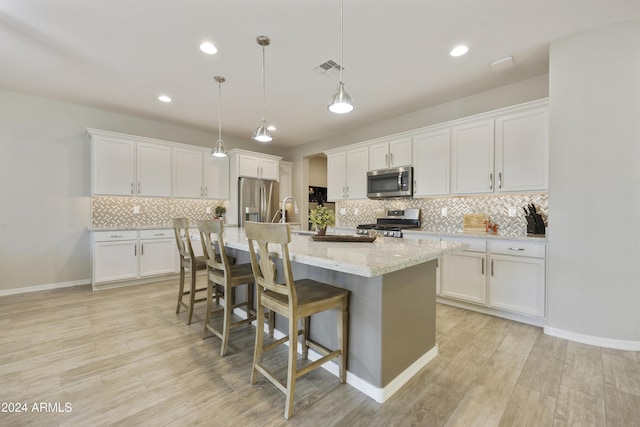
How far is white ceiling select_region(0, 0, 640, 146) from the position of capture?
2.15 metres

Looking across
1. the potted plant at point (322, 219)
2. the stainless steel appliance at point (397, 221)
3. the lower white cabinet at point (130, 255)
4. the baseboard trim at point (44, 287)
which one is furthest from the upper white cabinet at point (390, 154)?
the baseboard trim at point (44, 287)

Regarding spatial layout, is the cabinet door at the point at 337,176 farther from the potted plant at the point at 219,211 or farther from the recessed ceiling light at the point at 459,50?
the recessed ceiling light at the point at 459,50

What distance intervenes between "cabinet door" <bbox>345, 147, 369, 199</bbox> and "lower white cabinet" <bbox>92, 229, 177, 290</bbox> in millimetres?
3193

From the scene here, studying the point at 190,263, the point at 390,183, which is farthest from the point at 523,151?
the point at 190,263

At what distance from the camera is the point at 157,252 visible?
440 cm

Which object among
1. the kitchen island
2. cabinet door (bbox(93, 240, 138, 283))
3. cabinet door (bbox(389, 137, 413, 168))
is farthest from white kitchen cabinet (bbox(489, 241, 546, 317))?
cabinet door (bbox(93, 240, 138, 283))

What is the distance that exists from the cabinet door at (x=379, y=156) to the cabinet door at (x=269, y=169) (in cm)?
230

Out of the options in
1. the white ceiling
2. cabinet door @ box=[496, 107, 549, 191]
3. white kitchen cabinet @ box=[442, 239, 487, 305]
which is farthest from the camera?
white kitchen cabinet @ box=[442, 239, 487, 305]

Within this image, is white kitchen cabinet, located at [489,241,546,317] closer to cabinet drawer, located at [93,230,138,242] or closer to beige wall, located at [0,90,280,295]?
cabinet drawer, located at [93,230,138,242]

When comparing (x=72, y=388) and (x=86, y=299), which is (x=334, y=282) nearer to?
(x=72, y=388)

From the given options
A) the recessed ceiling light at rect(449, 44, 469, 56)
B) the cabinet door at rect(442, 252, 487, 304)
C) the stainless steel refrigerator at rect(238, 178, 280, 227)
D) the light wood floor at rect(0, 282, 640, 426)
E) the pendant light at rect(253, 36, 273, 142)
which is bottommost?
the light wood floor at rect(0, 282, 640, 426)

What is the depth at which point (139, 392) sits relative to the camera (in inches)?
67.9

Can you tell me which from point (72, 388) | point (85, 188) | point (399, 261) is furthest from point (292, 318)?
point (85, 188)

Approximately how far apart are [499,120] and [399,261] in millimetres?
2834
